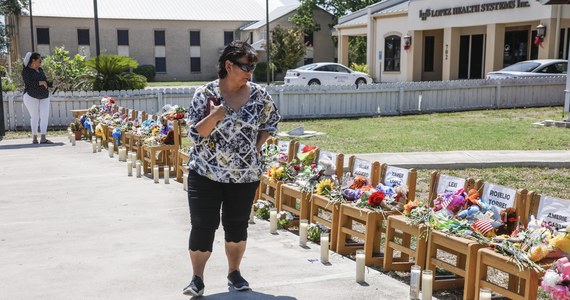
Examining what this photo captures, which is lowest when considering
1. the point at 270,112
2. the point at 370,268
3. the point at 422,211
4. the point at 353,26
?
the point at 370,268

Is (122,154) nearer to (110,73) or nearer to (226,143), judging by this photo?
(226,143)

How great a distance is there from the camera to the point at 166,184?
9242 mm

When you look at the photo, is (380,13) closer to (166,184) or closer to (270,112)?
(166,184)

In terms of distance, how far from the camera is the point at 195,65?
52.5 metres

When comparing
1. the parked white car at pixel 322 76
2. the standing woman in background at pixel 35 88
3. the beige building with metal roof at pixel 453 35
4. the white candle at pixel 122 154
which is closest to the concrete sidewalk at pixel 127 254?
the white candle at pixel 122 154

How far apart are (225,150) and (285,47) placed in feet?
134

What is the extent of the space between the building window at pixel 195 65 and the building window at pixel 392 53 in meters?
21.7

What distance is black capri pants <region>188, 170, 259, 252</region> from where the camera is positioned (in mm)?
4504

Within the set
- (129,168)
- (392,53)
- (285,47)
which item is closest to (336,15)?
(285,47)

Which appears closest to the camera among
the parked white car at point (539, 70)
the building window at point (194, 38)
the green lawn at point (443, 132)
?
the green lawn at point (443, 132)

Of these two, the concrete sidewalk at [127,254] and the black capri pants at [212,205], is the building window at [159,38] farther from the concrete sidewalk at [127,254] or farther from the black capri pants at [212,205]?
the black capri pants at [212,205]

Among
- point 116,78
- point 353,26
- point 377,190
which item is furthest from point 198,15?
point 377,190

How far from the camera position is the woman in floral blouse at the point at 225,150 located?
4453mm

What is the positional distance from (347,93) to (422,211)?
1457 cm
